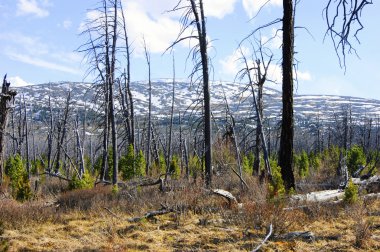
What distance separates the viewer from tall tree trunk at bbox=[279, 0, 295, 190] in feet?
31.6

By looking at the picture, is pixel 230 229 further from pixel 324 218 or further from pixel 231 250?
pixel 324 218

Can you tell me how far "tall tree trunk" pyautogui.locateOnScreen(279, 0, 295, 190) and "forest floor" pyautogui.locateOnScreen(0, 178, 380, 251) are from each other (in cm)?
160

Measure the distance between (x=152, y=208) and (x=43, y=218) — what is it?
8.09 ft

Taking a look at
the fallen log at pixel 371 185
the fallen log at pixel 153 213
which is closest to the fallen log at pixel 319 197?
the fallen log at pixel 371 185

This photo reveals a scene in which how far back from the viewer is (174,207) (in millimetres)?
8188

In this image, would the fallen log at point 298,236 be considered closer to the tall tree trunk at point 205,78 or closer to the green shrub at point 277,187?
the green shrub at point 277,187

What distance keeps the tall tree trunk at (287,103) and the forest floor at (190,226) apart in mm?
1599

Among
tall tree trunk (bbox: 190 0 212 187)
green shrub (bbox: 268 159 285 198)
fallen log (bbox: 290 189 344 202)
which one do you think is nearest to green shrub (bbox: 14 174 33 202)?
tall tree trunk (bbox: 190 0 212 187)

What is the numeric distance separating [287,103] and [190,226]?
441 centimetres

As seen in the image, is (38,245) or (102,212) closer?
(38,245)

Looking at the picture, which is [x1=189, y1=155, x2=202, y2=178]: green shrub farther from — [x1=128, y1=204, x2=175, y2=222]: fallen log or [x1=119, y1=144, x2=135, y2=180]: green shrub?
[x1=128, y1=204, x2=175, y2=222]: fallen log

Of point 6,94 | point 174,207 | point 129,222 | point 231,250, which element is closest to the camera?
point 231,250

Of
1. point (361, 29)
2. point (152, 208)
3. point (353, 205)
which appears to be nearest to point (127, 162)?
point (152, 208)

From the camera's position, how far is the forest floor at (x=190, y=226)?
6188mm
